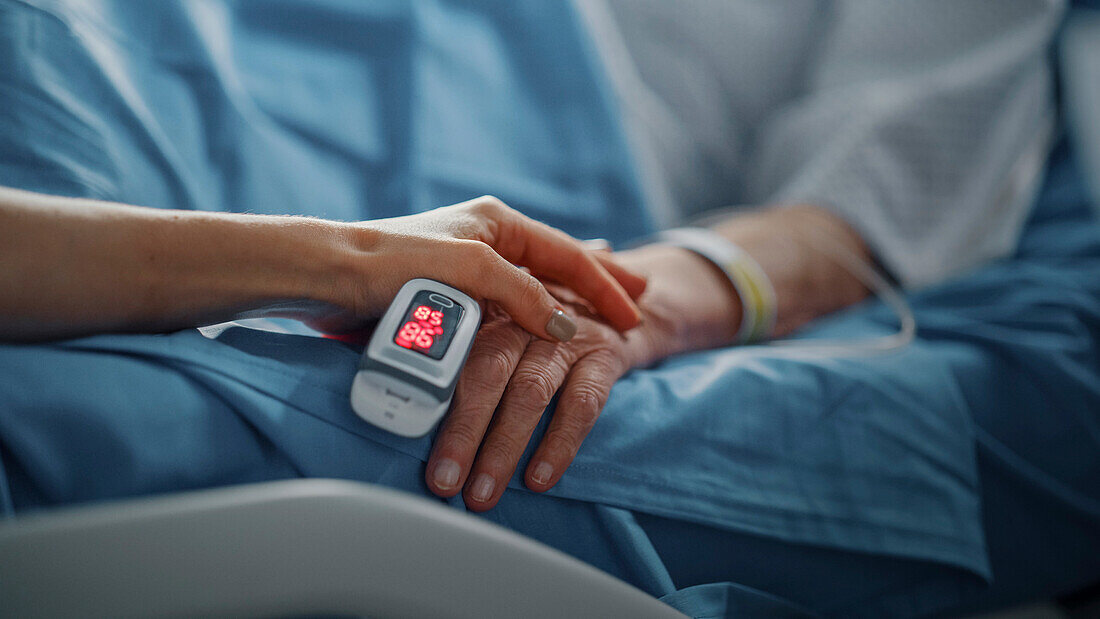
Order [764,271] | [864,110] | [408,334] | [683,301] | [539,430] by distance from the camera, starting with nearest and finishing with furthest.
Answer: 1. [408,334]
2. [539,430]
3. [683,301]
4. [764,271]
5. [864,110]

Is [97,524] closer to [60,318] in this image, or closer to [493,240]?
[60,318]

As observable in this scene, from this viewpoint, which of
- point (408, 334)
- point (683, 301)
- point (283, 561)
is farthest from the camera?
point (683, 301)

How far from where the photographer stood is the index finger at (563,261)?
2.06 ft

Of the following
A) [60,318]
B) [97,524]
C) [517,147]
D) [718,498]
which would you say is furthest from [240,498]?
[517,147]

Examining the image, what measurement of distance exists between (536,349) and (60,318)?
0.36 metres

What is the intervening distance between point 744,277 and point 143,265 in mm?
665

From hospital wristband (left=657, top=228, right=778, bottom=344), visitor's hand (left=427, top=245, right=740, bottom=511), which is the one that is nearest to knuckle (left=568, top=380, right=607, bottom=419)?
visitor's hand (left=427, top=245, right=740, bottom=511)

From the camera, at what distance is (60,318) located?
18.7 inches

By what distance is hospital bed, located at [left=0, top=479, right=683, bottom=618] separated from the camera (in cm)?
35

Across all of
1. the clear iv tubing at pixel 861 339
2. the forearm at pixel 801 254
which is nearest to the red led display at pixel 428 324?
the clear iv tubing at pixel 861 339

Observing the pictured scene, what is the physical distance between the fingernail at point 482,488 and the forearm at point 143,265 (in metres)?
0.19

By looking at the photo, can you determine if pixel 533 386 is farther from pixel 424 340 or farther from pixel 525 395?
pixel 424 340

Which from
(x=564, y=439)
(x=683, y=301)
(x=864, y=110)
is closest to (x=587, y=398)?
(x=564, y=439)

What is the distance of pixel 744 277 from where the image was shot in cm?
87
